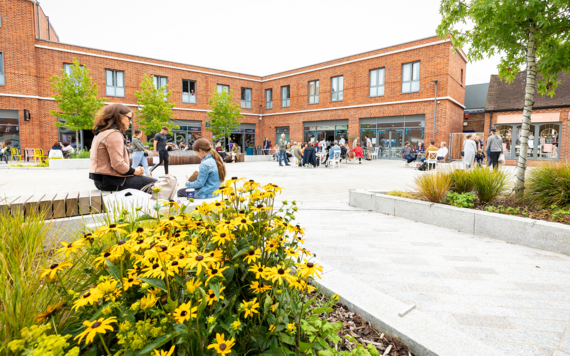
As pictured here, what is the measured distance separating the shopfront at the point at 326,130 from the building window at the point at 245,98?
24.0 feet

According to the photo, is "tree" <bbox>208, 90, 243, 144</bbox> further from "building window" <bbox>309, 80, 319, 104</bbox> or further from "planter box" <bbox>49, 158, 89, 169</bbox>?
"planter box" <bbox>49, 158, 89, 169</bbox>

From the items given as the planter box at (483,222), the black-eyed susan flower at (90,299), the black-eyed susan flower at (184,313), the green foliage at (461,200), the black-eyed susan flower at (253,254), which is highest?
the black-eyed susan flower at (253,254)

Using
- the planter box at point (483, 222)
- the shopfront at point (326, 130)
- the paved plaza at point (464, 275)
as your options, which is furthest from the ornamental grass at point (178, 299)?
the shopfront at point (326, 130)

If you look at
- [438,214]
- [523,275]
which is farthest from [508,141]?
[523,275]

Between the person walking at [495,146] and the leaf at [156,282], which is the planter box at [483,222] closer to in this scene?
the leaf at [156,282]

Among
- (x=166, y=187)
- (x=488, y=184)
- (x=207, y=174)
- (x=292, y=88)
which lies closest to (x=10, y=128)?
(x=292, y=88)

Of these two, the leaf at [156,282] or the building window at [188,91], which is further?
the building window at [188,91]

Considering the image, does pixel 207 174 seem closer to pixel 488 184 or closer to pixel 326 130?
pixel 488 184

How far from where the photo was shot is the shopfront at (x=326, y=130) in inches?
1041

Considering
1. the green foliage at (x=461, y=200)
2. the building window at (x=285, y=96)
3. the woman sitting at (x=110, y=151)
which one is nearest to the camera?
the woman sitting at (x=110, y=151)

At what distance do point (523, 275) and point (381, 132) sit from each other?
73.1 feet

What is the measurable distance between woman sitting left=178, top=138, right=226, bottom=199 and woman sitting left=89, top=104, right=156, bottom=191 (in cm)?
93

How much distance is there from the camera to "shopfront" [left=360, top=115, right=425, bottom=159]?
73.0 ft

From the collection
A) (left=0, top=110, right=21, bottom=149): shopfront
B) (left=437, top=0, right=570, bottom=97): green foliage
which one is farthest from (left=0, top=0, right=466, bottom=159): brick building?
(left=437, top=0, right=570, bottom=97): green foliage
